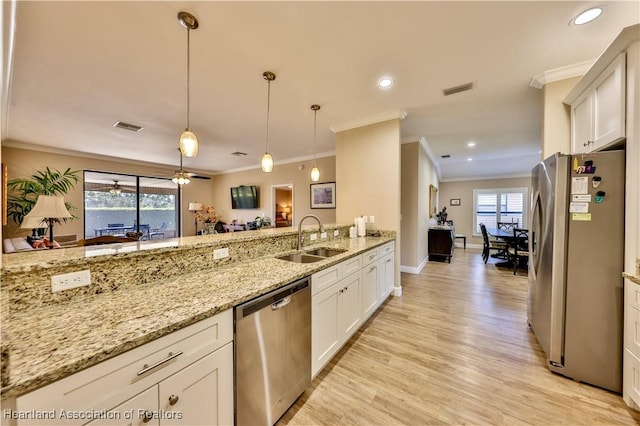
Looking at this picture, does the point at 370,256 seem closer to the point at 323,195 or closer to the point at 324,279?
the point at 324,279

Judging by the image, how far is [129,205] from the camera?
673 centimetres

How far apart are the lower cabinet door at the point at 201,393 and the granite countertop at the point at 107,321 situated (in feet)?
0.77

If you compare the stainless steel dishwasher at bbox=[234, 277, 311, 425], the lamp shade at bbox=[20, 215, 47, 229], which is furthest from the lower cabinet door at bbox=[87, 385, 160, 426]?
the lamp shade at bbox=[20, 215, 47, 229]

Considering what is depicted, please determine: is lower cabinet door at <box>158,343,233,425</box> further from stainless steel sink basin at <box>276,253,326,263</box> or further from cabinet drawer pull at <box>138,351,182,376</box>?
stainless steel sink basin at <box>276,253,326,263</box>

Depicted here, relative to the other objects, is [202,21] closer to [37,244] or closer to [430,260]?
[37,244]

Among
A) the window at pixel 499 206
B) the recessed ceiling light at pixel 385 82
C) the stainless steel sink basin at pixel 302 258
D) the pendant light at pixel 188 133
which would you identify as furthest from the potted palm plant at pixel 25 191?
the window at pixel 499 206

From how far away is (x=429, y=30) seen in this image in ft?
6.36

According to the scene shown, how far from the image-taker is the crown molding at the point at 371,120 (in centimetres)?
346

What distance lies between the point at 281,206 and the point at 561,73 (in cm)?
680

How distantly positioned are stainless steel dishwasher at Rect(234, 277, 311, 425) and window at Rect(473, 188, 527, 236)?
7.99 meters

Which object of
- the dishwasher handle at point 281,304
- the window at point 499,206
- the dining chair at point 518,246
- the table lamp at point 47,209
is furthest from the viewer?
the window at point 499,206

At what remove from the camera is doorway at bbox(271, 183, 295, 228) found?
741 centimetres

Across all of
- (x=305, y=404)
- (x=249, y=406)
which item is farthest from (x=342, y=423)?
(x=249, y=406)

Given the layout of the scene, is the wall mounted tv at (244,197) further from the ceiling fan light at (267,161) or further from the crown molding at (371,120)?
the ceiling fan light at (267,161)
